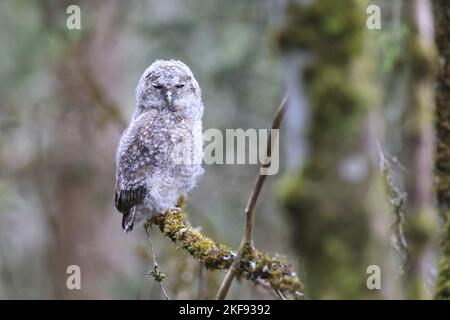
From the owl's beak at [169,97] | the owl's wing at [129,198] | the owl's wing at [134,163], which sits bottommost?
the owl's wing at [129,198]

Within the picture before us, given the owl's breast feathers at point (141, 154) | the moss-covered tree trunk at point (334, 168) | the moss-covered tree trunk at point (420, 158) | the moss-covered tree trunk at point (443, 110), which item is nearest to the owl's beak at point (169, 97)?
the owl's breast feathers at point (141, 154)

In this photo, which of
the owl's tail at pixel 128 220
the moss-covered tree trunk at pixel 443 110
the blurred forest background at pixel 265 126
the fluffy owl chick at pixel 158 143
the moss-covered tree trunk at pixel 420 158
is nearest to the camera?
the fluffy owl chick at pixel 158 143

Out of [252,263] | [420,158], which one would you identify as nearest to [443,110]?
[420,158]

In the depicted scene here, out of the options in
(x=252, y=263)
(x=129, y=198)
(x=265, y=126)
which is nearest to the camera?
(x=252, y=263)

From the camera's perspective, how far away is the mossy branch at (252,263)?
10.0ft

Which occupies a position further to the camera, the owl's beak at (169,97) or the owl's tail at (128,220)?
the owl's tail at (128,220)

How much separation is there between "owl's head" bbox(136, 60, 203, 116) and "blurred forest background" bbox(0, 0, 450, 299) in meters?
0.71

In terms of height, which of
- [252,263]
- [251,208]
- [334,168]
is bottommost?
[252,263]

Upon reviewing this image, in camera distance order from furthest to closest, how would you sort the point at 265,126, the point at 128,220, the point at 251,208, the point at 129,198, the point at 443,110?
the point at 265,126 → the point at 443,110 → the point at 128,220 → the point at 129,198 → the point at 251,208

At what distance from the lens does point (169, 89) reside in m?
3.20

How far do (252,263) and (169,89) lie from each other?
90cm

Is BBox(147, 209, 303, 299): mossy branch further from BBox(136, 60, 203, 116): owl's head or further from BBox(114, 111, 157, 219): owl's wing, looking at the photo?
BBox(136, 60, 203, 116): owl's head

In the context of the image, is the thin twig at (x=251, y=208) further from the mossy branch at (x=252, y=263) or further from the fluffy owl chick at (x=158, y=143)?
the fluffy owl chick at (x=158, y=143)

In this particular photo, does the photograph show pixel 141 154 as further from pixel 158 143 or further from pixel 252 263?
pixel 252 263
